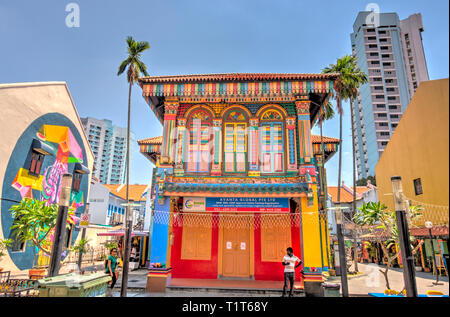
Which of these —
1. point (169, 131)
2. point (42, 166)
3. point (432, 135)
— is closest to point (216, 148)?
point (169, 131)

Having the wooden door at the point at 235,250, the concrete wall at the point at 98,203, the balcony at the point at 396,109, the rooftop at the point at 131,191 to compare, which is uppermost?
the balcony at the point at 396,109

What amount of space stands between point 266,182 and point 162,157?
4.85 meters

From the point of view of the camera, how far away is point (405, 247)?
17.7 feet

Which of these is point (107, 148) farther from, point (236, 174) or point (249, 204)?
point (249, 204)

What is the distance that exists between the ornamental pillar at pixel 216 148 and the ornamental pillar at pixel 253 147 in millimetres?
1402

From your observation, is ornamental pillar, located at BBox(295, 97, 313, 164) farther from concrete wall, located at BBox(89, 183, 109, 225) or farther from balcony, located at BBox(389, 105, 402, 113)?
balcony, located at BBox(389, 105, 402, 113)

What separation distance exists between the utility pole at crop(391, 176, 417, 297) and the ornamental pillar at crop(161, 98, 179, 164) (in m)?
9.25

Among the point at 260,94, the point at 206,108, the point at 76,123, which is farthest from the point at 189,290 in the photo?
the point at 76,123

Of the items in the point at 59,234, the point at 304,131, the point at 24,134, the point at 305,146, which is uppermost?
the point at 24,134

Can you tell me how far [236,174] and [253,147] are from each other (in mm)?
1522

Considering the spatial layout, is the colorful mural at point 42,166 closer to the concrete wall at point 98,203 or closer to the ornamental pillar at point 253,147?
the ornamental pillar at point 253,147

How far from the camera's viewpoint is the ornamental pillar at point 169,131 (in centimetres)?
1273

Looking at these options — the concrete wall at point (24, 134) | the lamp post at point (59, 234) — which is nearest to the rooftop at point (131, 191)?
the concrete wall at point (24, 134)
